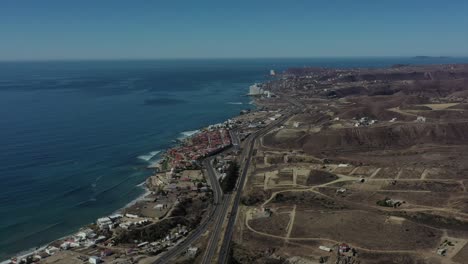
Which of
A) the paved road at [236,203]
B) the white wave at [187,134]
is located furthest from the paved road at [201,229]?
the white wave at [187,134]

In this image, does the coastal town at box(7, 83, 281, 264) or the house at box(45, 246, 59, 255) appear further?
the house at box(45, 246, 59, 255)

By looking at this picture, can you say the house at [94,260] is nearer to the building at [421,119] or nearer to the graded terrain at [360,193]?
the graded terrain at [360,193]

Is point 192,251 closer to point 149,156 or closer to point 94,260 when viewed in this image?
point 94,260

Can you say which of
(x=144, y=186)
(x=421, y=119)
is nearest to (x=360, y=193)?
(x=144, y=186)

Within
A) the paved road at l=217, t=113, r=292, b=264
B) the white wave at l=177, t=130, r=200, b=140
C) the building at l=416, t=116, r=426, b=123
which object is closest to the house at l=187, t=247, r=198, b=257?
the paved road at l=217, t=113, r=292, b=264

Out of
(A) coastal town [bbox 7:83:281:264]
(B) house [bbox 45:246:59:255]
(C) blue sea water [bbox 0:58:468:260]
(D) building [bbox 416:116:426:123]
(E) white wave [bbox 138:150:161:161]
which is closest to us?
(A) coastal town [bbox 7:83:281:264]

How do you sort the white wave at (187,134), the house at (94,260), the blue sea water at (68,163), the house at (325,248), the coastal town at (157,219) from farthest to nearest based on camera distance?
the white wave at (187,134) → the blue sea water at (68,163) → the coastal town at (157,219) → the house at (325,248) → the house at (94,260)

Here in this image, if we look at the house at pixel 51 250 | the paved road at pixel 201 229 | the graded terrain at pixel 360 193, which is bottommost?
the house at pixel 51 250

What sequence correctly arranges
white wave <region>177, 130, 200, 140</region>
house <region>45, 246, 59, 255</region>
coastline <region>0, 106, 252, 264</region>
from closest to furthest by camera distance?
house <region>45, 246, 59, 255</region>
coastline <region>0, 106, 252, 264</region>
white wave <region>177, 130, 200, 140</region>

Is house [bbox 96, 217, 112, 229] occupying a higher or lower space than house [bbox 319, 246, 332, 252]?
lower

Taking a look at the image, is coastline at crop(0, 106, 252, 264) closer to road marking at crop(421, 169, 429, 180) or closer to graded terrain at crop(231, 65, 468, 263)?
graded terrain at crop(231, 65, 468, 263)

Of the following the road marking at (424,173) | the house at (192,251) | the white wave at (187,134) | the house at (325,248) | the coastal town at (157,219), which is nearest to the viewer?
the house at (325,248)
